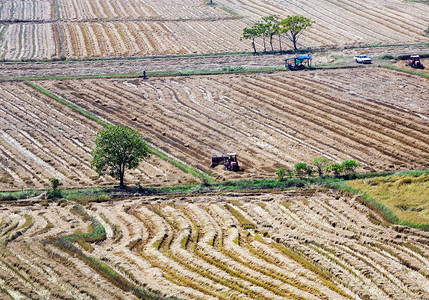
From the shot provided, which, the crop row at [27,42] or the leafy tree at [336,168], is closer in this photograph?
the leafy tree at [336,168]

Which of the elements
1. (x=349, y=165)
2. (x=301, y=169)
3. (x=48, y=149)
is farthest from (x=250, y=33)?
(x=349, y=165)

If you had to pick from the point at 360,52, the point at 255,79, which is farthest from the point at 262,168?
the point at 360,52

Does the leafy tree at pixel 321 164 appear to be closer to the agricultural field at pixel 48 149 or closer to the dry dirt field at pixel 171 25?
the agricultural field at pixel 48 149

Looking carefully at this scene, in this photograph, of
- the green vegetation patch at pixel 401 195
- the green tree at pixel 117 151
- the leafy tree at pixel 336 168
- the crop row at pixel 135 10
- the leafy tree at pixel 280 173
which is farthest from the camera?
the crop row at pixel 135 10

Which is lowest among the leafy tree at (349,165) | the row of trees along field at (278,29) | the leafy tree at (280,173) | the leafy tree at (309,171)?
the leafy tree at (280,173)

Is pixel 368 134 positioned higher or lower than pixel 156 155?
higher

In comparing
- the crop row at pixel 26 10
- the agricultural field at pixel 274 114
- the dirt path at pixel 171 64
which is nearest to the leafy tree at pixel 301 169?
the agricultural field at pixel 274 114

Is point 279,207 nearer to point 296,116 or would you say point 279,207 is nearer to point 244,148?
point 244,148
